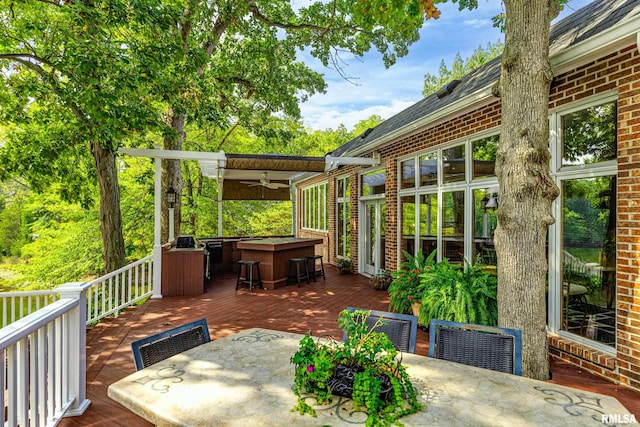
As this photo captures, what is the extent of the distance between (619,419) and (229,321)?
470 cm

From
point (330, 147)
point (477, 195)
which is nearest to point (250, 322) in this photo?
point (477, 195)

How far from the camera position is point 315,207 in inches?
539

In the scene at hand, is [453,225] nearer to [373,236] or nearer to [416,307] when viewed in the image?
[416,307]

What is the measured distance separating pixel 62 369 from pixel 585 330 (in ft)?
16.2

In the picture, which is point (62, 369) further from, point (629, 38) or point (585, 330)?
point (629, 38)

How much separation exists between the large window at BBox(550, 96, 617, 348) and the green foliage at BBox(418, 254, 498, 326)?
0.69 metres

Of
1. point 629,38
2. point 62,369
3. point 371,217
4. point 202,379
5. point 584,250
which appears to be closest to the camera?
point 202,379

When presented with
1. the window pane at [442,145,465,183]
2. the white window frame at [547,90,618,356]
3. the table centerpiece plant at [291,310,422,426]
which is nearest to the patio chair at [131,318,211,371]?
the table centerpiece plant at [291,310,422,426]

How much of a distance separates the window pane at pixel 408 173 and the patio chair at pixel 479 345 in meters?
4.84

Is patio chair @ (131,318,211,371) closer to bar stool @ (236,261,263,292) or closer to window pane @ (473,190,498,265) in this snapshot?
window pane @ (473,190,498,265)

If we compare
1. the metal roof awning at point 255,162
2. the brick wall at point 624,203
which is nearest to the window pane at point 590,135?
the brick wall at point 624,203

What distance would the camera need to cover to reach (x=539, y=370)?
3072 millimetres

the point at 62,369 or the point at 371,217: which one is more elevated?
the point at 371,217

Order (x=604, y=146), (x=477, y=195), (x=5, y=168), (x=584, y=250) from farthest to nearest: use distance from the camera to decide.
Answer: (x=5, y=168) → (x=477, y=195) → (x=584, y=250) → (x=604, y=146)
